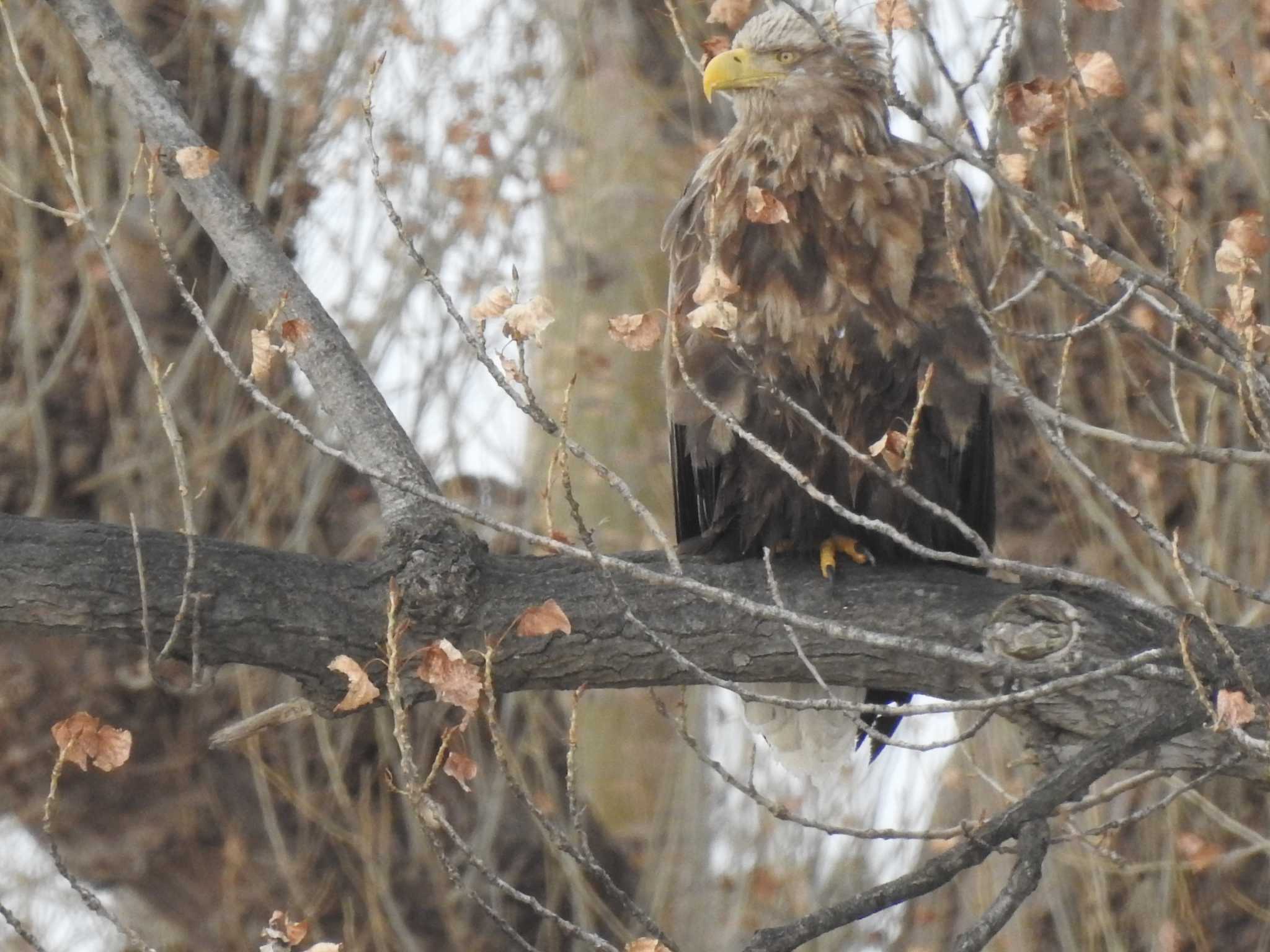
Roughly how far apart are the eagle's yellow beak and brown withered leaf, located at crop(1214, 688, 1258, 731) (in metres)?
1.73

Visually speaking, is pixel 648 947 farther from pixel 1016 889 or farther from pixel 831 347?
pixel 831 347

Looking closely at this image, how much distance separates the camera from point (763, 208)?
2732 mm

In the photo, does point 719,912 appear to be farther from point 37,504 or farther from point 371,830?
point 37,504

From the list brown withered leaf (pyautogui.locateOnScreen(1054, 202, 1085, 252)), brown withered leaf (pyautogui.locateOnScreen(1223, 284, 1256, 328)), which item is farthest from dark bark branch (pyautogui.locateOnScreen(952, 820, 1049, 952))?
brown withered leaf (pyautogui.locateOnScreen(1054, 202, 1085, 252))

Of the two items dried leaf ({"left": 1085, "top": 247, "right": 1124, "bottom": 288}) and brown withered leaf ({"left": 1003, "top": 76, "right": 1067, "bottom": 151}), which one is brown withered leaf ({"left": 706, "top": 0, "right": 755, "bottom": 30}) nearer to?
brown withered leaf ({"left": 1003, "top": 76, "right": 1067, "bottom": 151})

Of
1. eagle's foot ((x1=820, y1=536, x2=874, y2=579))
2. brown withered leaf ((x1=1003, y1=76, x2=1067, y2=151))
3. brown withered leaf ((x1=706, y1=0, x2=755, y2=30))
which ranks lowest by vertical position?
eagle's foot ((x1=820, y1=536, x2=874, y2=579))

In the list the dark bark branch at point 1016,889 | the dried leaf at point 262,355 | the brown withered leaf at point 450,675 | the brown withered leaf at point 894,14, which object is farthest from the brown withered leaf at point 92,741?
the brown withered leaf at point 894,14

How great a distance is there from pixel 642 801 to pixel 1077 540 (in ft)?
6.81

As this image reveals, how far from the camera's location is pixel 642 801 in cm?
675

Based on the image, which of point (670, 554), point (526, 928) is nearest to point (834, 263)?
point (670, 554)

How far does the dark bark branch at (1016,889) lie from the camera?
6.66ft

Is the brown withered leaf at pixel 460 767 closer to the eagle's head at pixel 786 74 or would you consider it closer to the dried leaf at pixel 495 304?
the dried leaf at pixel 495 304

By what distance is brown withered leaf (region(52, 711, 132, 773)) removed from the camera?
97.4 inches

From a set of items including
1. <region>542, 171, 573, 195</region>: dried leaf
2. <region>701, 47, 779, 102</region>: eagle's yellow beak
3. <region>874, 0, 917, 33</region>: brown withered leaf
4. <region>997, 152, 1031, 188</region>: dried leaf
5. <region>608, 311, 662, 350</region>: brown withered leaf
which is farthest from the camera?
<region>542, 171, 573, 195</region>: dried leaf
